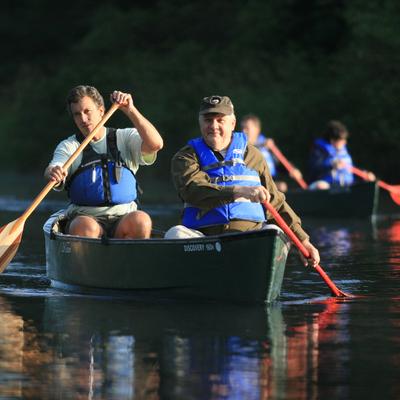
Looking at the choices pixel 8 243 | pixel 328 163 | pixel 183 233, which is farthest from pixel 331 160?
pixel 183 233

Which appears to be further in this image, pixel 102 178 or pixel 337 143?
pixel 337 143

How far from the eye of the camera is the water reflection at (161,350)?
21.6ft

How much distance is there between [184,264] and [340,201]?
10252 millimetres

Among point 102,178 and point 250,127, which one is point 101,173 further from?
point 250,127

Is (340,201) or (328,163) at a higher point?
(328,163)

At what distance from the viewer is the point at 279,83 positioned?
29359mm

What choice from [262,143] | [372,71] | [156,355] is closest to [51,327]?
[156,355]

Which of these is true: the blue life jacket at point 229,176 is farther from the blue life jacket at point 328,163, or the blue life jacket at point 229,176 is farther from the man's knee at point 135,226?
the blue life jacket at point 328,163

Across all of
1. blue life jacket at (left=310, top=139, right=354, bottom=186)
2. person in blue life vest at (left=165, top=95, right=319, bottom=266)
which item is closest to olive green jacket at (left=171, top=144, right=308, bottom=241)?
person in blue life vest at (left=165, top=95, right=319, bottom=266)

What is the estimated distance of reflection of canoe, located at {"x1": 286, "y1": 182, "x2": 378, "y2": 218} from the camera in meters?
19.4

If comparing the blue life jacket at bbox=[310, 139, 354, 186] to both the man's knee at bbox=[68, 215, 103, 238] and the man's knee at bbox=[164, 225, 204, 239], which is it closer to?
the man's knee at bbox=[68, 215, 103, 238]

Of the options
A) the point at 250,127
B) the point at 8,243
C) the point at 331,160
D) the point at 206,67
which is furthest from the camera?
the point at 206,67

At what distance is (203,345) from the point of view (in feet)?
25.6

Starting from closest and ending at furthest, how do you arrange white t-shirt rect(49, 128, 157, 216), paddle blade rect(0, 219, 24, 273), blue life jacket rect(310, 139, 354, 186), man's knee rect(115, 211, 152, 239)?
man's knee rect(115, 211, 152, 239) < white t-shirt rect(49, 128, 157, 216) < paddle blade rect(0, 219, 24, 273) < blue life jacket rect(310, 139, 354, 186)
